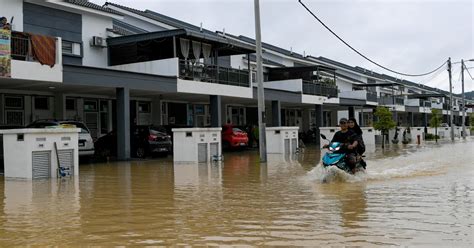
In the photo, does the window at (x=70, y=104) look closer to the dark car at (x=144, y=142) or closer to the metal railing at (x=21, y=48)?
the dark car at (x=144, y=142)

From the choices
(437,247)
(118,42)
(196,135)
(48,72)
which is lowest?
(437,247)

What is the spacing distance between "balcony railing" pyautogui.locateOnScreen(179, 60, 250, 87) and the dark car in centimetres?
313

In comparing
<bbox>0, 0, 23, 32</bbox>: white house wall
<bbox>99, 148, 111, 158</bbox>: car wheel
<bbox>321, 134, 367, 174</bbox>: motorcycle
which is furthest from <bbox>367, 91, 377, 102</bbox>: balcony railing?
<bbox>321, 134, 367, 174</bbox>: motorcycle

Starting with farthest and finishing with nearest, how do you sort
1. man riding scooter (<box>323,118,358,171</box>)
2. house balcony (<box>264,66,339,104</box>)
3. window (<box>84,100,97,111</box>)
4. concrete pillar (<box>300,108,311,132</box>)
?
concrete pillar (<box>300,108,311,132</box>) → house balcony (<box>264,66,339,104</box>) → window (<box>84,100,97,111</box>) → man riding scooter (<box>323,118,358,171</box>)

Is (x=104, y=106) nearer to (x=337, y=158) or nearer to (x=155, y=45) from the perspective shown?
(x=155, y=45)

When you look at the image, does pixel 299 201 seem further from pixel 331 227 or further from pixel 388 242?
pixel 388 242

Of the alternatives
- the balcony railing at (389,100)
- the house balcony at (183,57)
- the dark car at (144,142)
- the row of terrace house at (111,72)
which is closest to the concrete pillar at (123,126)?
the row of terrace house at (111,72)

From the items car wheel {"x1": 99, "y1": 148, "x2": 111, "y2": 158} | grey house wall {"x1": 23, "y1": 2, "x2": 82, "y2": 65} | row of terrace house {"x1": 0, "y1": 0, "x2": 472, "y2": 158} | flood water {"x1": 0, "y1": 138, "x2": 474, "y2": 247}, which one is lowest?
flood water {"x1": 0, "y1": 138, "x2": 474, "y2": 247}

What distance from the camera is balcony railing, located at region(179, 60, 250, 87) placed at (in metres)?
24.8

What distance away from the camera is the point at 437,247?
538 centimetres

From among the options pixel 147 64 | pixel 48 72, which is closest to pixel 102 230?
pixel 48 72

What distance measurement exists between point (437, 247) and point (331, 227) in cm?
148

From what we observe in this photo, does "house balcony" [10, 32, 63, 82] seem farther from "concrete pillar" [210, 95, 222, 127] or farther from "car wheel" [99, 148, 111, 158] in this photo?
"concrete pillar" [210, 95, 222, 127]

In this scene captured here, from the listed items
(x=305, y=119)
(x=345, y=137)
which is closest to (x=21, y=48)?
(x=345, y=137)
